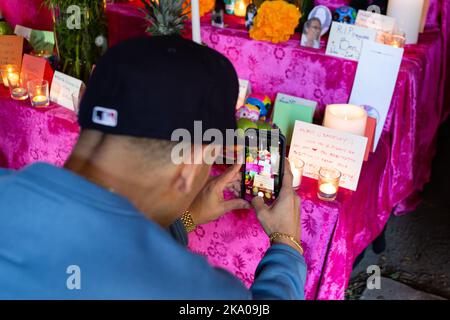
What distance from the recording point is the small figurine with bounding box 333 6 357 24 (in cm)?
162

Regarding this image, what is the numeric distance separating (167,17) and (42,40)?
2.30 ft

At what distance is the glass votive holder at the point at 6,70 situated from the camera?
5.90 ft

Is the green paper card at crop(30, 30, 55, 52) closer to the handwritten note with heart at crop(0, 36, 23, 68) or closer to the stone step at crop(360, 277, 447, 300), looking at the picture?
the handwritten note with heart at crop(0, 36, 23, 68)

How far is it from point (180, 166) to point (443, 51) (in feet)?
5.23

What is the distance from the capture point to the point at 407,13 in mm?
1654

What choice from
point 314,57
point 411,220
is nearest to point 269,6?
point 314,57

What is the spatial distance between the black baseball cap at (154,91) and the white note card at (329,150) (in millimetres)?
597

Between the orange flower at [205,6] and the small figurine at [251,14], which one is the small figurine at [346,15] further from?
the orange flower at [205,6]

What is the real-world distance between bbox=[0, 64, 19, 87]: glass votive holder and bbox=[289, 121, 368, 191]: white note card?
3.72ft

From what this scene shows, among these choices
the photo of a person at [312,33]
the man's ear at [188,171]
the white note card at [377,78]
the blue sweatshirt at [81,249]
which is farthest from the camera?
the photo of a person at [312,33]

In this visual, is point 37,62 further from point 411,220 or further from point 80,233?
point 411,220

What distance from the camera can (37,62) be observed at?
69.0 inches

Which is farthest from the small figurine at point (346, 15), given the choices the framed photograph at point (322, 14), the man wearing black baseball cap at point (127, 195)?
the man wearing black baseball cap at point (127, 195)

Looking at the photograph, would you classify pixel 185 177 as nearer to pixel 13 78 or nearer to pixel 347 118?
pixel 347 118
